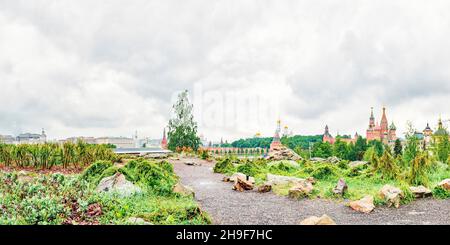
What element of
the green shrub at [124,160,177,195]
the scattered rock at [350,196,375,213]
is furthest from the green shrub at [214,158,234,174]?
the scattered rock at [350,196,375,213]

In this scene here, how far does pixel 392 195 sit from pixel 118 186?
3.47 m

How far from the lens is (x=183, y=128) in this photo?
484cm

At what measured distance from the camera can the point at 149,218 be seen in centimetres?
333

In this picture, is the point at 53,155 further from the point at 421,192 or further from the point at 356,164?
the point at 356,164

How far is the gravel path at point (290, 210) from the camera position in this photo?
343 cm

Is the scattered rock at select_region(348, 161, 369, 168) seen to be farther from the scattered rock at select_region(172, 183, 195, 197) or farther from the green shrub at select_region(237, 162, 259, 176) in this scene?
the scattered rock at select_region(172, 183, 195, 197)

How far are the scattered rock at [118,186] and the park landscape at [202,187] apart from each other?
1 centimetres

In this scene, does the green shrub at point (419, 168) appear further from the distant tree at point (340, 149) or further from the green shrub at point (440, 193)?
the distant tree at point (340, 149)

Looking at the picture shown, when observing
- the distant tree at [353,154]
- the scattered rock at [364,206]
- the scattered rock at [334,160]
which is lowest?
the scattered rock at [364,206]

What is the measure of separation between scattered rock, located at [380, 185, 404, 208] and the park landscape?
0.02 meters

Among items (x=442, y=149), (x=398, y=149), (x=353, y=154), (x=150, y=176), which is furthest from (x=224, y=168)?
(x=442, y=149)

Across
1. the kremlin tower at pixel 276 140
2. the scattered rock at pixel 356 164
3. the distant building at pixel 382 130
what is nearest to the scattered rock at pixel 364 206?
the distant building at pixel 382 130
